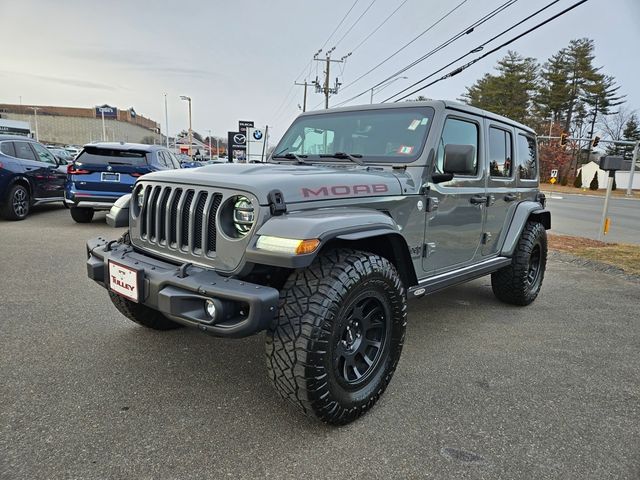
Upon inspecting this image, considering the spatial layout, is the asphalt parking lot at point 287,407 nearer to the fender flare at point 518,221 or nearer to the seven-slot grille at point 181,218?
the fender flare at point 518,221

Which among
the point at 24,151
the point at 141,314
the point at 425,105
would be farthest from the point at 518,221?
the point at 24,151

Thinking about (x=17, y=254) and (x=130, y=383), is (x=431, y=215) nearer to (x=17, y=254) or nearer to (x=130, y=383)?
(x=130, y=383)

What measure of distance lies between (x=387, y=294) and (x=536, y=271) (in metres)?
3.16

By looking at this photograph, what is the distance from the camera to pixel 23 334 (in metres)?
3.31

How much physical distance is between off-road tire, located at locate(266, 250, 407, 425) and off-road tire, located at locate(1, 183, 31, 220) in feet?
27.8

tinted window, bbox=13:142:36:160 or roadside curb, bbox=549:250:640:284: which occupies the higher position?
tinted window, bbox=13:142:36:160

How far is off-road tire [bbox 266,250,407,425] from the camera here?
208cm

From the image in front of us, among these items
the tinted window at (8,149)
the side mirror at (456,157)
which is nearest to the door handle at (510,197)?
the side mirror at (456,157)

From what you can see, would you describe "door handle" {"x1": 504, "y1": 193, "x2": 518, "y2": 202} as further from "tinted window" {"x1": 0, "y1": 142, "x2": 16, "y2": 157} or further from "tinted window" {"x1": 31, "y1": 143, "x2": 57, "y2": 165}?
"tinted window" {"x1": 31, "y1": 143, "x2": 57, "y2": 165}

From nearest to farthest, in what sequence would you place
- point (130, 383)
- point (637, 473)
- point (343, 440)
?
point (637, 473)
point (343, 440)
point (130, 383)

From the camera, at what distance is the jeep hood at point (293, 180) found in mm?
2293

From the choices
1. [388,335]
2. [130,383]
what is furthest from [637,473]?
[130,383]

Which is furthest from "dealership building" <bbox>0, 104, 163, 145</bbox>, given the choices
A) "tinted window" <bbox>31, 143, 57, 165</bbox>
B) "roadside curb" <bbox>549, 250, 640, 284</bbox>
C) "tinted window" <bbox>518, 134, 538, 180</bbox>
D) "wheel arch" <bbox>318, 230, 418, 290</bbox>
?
"wheel arch" <bbox>318, 230, 418, 290</bbox>

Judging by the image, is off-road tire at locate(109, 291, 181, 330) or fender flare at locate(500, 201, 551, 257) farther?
fender flare at locate(500, 201, 551, 257)
